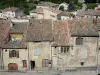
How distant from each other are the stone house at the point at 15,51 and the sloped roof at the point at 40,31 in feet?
4.48

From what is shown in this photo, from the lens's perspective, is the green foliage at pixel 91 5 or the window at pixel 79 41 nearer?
the window at pixel 79 41

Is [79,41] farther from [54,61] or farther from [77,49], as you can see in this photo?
[54,61]

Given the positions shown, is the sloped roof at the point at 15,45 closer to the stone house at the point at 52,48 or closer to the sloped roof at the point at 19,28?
the stone house at the point at 52,48

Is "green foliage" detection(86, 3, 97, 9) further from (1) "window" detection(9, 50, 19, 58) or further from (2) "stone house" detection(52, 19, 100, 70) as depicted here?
(1) "window" detection(9, 50, 19, 58)

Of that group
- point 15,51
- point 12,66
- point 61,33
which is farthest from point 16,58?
point 61,33

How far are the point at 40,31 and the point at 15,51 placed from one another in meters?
5.70

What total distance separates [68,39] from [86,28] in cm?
396

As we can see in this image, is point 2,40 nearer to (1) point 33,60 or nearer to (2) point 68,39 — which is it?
(1) point 33,60

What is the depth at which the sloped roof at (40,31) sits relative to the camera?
50.1m

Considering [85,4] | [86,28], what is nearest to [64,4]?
[85,4]

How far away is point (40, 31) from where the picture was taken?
51.4 metres

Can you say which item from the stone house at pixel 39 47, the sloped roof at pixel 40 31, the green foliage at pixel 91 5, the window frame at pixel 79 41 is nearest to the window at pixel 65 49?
the window frame at pixel 79 41

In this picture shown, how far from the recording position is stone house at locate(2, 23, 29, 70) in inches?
1972

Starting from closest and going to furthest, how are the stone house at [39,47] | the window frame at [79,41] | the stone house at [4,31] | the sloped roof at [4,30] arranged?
the stone house at [39,47], the window frame at [79,41], the stone house at [4,31], the sloped roof at [4,30]
